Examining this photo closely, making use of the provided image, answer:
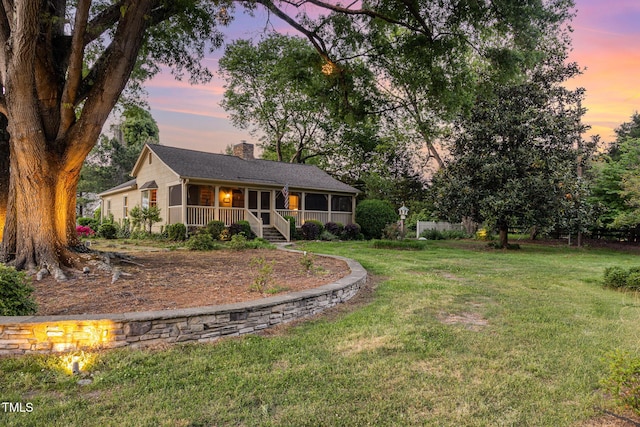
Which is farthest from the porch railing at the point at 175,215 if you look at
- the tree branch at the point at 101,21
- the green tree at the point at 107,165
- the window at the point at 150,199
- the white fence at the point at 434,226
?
the green tree at the point at 107,165

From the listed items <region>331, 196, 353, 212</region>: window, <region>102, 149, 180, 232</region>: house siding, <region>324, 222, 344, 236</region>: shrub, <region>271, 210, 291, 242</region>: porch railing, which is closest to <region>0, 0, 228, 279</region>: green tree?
<region>102, 149, 180, 232</region>: house siding

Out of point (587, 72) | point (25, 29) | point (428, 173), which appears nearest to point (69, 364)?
point (25, 29)

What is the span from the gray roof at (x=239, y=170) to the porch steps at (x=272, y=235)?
A: 7.33ft

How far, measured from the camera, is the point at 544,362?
3.19m

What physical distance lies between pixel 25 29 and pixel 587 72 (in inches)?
765

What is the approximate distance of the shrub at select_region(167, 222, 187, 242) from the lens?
1479cm

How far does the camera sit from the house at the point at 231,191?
16.1 metres

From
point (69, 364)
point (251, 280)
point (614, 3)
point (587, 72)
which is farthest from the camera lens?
point (587, 72)

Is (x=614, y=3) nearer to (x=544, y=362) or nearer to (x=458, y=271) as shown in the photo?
(x=458, y=271)

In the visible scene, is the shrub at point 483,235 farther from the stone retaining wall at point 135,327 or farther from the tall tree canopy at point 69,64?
the stone retaining wall at point 135,327

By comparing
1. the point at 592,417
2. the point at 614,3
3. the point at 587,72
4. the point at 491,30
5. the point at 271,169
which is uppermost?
the point at 587,72

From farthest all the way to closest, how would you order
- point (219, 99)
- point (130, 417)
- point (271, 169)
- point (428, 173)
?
1. point (219, 99)
2. point (428, 173)
3. point (271, 169)
4. point (130, 417)

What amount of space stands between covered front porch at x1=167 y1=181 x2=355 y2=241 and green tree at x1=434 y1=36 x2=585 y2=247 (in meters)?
6.66

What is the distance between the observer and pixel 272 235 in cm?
1692
